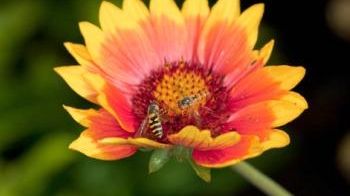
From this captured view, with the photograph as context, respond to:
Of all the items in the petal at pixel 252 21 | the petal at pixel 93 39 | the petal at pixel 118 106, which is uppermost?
the petal at pixel 252 21

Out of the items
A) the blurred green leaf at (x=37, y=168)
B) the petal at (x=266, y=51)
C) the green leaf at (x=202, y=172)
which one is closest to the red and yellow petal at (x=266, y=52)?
the petal at (x=266, y=51)

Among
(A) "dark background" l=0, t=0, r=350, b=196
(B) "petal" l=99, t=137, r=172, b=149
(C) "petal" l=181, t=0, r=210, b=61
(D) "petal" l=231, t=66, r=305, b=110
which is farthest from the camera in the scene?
(A) "dark background" l=0, t=0, r=350, b=196

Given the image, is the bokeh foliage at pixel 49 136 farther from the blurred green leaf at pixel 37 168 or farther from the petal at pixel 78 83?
the petal at pixel 78 83

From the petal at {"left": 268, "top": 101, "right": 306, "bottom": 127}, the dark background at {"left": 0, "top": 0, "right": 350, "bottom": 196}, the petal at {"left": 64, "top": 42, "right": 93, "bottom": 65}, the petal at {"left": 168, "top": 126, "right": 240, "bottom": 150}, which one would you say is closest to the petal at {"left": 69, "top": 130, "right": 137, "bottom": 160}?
the petal at {"left": 168, "top": 126, "right": 240, "bottom": 150}

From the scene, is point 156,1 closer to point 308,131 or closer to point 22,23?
point 22,23

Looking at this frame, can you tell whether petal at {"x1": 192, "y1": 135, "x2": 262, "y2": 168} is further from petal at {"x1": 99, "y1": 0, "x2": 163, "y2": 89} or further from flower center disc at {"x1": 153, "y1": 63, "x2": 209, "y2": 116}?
petal at {"x1": 99, "y1": 0, "x2": 163, "y2": 89}

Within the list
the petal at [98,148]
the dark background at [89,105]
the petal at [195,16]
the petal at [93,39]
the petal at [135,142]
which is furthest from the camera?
the dark background at [89,105]

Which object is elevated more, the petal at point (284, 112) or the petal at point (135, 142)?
the petal at point (284, 112)

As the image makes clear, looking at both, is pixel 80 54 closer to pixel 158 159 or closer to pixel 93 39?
pixel 93 39
